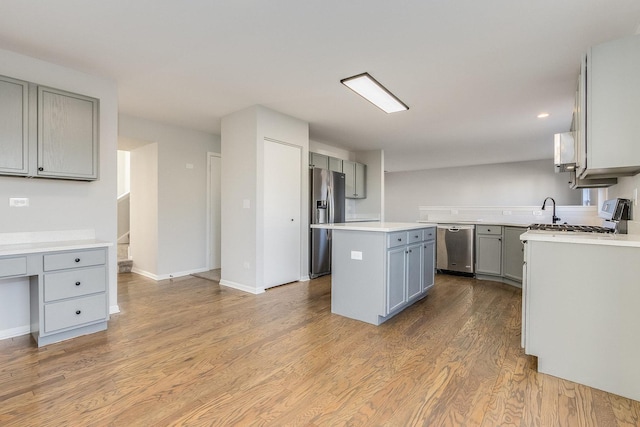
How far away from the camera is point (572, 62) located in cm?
273

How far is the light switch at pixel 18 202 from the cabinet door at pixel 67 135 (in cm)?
33

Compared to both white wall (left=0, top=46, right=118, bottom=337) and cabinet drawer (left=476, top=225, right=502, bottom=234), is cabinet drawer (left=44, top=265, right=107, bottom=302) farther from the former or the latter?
cabinet drawer (left=476, top=225, right=502, bottom=234)

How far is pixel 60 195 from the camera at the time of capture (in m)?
2.84

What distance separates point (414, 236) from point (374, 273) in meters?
0.73

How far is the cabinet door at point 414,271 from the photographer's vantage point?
10.6ft

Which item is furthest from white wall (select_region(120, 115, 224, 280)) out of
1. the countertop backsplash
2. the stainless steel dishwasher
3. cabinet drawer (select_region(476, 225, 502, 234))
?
cabinet drawer (select_region(476, 225, 502, 234))

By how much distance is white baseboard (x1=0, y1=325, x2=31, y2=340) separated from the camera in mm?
2547

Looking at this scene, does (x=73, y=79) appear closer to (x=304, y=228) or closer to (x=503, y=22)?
(x=304, y=228)

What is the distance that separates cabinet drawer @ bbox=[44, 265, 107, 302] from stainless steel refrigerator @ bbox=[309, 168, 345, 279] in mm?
2771

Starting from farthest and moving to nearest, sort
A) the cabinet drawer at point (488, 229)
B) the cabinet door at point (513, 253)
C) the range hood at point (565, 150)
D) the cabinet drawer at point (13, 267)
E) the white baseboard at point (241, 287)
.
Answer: the cabinet drawer at point (488, 229) → the cabinet door at point (513, 253) → the white baseboard at point (241, 287) → the range hood at point (565, 150) → the cabinet drawer at point (13, 267)

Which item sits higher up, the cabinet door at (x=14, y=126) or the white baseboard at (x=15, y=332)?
the cabinet door at (x=14, y=126)

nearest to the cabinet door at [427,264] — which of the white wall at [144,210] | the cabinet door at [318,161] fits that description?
the cabinet door at [318,161]

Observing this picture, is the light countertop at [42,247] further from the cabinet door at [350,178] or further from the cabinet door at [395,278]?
the cabinet door at [350,178]

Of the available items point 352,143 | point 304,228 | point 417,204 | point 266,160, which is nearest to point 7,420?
point 266,160
